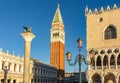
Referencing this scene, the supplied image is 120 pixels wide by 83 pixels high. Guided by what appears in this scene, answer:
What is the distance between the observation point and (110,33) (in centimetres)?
3428

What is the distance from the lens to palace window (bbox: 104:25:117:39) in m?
34.0

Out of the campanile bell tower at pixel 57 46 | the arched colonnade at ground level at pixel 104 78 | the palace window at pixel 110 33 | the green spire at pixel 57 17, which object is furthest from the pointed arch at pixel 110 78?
the green spire at pixel 57 17

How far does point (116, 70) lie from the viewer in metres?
32.5

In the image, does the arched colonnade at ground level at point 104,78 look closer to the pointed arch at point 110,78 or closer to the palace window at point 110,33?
the pointed arch at point 110,78

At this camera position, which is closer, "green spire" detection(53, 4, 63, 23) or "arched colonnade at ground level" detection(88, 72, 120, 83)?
"arched colonnade at ground level" detection(88, 72, 120, 83)

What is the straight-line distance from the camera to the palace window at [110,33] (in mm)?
34013

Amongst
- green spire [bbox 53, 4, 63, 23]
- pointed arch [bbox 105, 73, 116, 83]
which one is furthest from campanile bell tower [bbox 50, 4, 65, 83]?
pointed arch [bbox 105, 73, 116, 83]

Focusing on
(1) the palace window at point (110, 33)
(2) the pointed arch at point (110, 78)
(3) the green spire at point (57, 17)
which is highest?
(3) the green spire at point (57, 17)

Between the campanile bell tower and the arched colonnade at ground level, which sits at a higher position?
the campanile bell tower

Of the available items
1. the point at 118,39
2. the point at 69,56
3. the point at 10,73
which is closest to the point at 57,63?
the point at 10,73

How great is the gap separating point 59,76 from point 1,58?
90.7 feet

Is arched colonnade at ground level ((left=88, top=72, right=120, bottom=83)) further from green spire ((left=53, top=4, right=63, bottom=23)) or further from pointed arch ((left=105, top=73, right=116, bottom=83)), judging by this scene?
green spire ((left=53, top=4, right=63, bottom=23))

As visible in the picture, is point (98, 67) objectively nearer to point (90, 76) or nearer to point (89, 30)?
point (90, 76)

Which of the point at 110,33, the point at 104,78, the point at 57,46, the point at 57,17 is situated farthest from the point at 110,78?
the point at 57,17
